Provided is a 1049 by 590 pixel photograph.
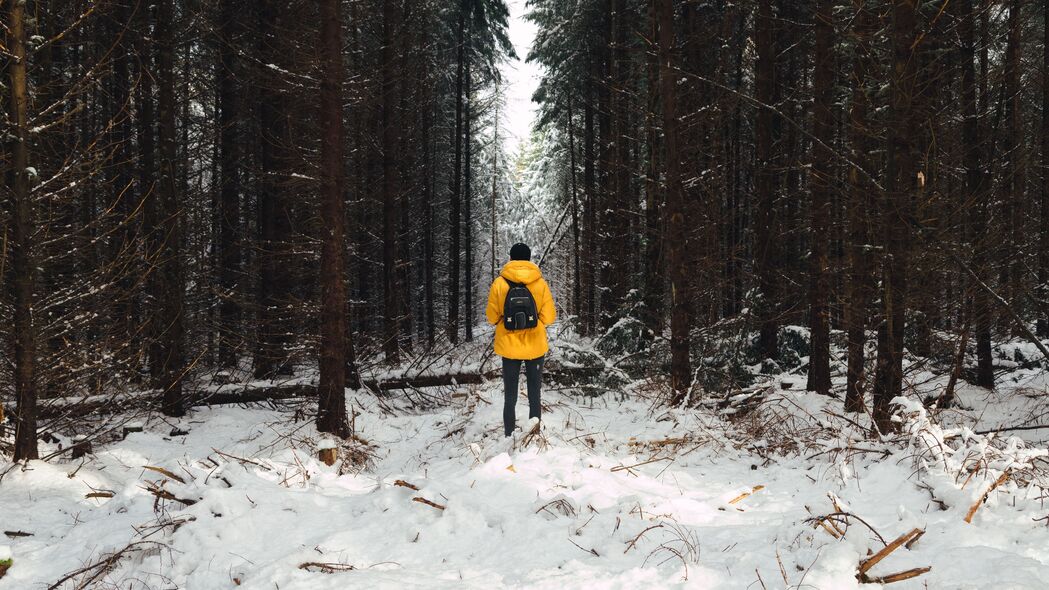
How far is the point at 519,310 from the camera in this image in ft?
19.7

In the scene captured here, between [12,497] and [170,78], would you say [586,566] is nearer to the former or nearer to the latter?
[12,497]

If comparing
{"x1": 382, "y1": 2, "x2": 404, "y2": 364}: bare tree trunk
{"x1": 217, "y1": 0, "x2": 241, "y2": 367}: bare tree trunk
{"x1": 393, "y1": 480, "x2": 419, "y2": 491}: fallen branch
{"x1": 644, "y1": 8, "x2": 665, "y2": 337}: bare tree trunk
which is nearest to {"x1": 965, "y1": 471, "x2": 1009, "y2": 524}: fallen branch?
{"x1": 393, "y1": 480, "x2": 419, "y2": 491}: fallen branch

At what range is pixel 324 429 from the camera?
24.9 feet

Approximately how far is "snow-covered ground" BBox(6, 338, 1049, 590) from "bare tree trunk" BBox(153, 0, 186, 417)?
299cm

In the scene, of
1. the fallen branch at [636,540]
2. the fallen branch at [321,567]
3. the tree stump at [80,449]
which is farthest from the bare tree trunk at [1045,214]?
the tree stump at [80,449]

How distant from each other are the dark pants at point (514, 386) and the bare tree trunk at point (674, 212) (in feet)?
9.58

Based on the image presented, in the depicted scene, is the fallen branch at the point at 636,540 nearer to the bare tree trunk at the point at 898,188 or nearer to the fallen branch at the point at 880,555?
the fallen branch at the point at 880,555

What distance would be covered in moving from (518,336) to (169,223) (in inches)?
268

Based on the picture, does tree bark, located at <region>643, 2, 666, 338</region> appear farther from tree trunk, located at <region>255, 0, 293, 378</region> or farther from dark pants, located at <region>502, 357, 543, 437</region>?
tree trunk, located at <region>255, 0, 293, 378</region>

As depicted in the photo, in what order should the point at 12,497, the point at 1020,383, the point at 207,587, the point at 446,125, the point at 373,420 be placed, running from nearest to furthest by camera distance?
the point at 207,587 < the point at 12,497 < the point at 373,420 < the point at 1020,383 < the point at 446,125

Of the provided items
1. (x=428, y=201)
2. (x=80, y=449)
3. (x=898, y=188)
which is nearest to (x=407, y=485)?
(x=80, y=449)

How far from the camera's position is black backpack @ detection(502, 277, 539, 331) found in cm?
600

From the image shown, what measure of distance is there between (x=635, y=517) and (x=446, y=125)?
24.4 m

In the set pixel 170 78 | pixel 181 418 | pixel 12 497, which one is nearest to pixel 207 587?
pixel 12 497
